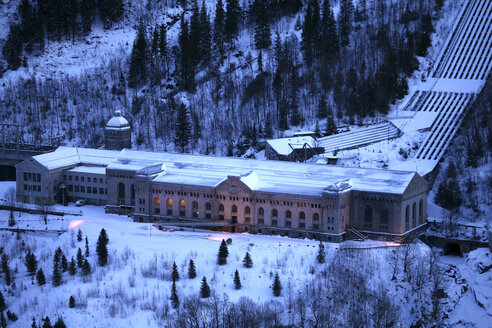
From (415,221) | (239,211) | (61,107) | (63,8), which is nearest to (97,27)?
(63,8)

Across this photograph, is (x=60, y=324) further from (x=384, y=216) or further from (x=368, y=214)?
(x=384, y=216)

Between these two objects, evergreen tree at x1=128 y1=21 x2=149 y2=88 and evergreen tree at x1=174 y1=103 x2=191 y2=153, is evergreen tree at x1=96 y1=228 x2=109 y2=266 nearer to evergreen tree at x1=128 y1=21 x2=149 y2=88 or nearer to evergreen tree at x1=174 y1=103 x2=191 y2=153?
evergreen tree at x1=174 y1=103 x2=191 y2=153

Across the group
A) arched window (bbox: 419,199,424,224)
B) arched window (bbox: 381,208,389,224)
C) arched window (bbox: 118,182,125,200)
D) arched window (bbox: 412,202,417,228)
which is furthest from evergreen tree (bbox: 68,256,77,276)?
arched window (bbox: 419,199,424,224)

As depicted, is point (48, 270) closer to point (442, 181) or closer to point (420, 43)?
point (442, 181)

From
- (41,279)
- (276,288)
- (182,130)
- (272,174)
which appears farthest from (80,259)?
(182,130)

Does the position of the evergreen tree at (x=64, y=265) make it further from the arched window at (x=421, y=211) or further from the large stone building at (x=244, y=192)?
the arched window at (x=421, y=211)

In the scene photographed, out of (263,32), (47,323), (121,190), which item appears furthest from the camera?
(263,32)
